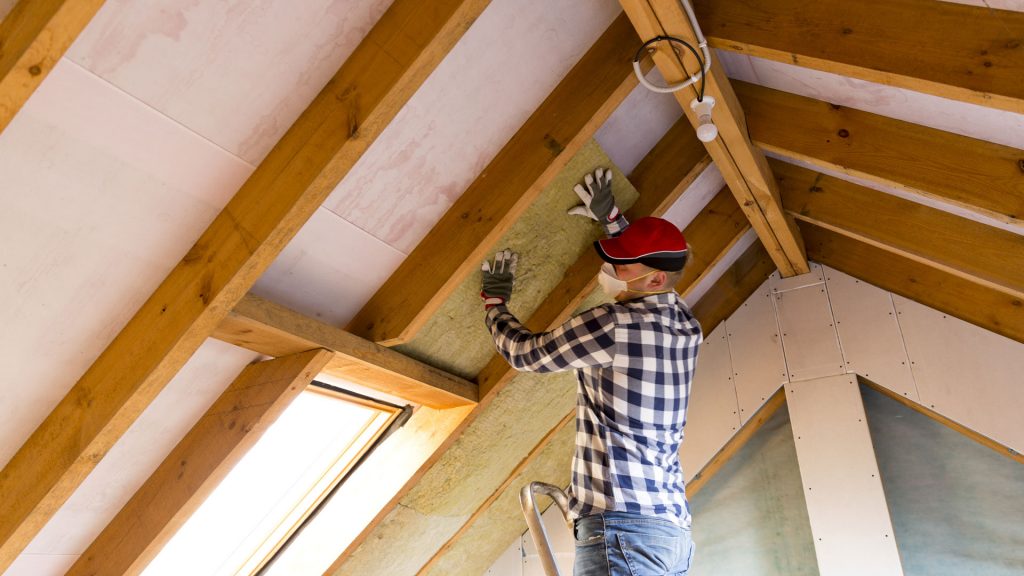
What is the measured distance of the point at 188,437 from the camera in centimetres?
205

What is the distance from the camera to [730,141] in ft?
7.79

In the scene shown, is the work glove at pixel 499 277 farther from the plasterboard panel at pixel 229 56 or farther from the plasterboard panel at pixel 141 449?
the plasterboard panel at pixel 229 56

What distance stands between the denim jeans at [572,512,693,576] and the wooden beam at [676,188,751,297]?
152cm

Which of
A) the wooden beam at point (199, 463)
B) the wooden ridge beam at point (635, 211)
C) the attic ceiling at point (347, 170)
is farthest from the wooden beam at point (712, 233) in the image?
the wooden beam at point (199, 463)

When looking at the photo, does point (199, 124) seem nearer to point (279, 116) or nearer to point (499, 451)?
point (279, 116)

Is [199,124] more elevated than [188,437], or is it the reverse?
[199,124]

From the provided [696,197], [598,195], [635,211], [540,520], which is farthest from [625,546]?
[696,197]

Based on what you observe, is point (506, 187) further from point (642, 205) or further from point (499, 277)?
point (642, 205)

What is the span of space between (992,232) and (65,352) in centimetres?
268

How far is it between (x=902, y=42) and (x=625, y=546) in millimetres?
1298

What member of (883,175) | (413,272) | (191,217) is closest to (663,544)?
(413,272)

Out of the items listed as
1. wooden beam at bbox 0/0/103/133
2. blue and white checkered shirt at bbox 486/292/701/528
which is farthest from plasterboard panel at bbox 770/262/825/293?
wooden beam at bbox 0/0/103/133

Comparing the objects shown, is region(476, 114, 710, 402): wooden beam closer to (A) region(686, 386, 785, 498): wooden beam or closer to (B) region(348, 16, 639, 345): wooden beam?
(B) region(348, 16, 639, 345): wooden beam

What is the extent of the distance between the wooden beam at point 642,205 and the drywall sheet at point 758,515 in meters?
1.63
